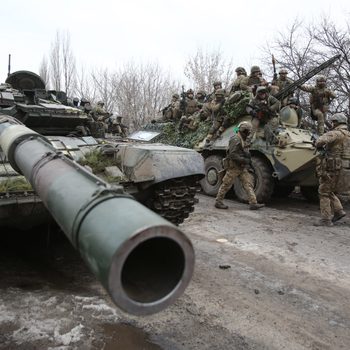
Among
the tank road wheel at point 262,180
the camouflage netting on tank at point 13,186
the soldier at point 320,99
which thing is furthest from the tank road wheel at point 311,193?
the camouflage netting on tank at point 13,186

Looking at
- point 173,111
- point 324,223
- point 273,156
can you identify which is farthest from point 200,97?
point 324,223

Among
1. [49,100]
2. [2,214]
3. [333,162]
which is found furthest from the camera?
[333,162]

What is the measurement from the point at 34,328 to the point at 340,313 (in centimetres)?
246

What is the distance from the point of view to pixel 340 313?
3906 mm

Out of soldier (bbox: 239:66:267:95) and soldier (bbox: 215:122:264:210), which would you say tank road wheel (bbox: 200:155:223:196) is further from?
soldier (bbox: 239:66:267:95)

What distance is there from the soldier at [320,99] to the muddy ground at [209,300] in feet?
13.5

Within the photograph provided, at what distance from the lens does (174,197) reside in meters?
5.06

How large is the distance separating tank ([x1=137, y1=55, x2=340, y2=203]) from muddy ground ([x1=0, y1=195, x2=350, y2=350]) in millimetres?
2348

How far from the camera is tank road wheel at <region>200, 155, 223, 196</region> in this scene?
1032 centimetres

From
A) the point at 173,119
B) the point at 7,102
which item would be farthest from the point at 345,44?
the point at 7,102

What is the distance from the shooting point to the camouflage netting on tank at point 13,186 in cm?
432

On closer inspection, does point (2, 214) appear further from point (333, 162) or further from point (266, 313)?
point (333, 162)

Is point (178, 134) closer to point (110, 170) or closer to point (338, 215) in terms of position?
point (338, 215)

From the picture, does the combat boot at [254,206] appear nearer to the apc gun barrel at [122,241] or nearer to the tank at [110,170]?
the tank at [110,170]
